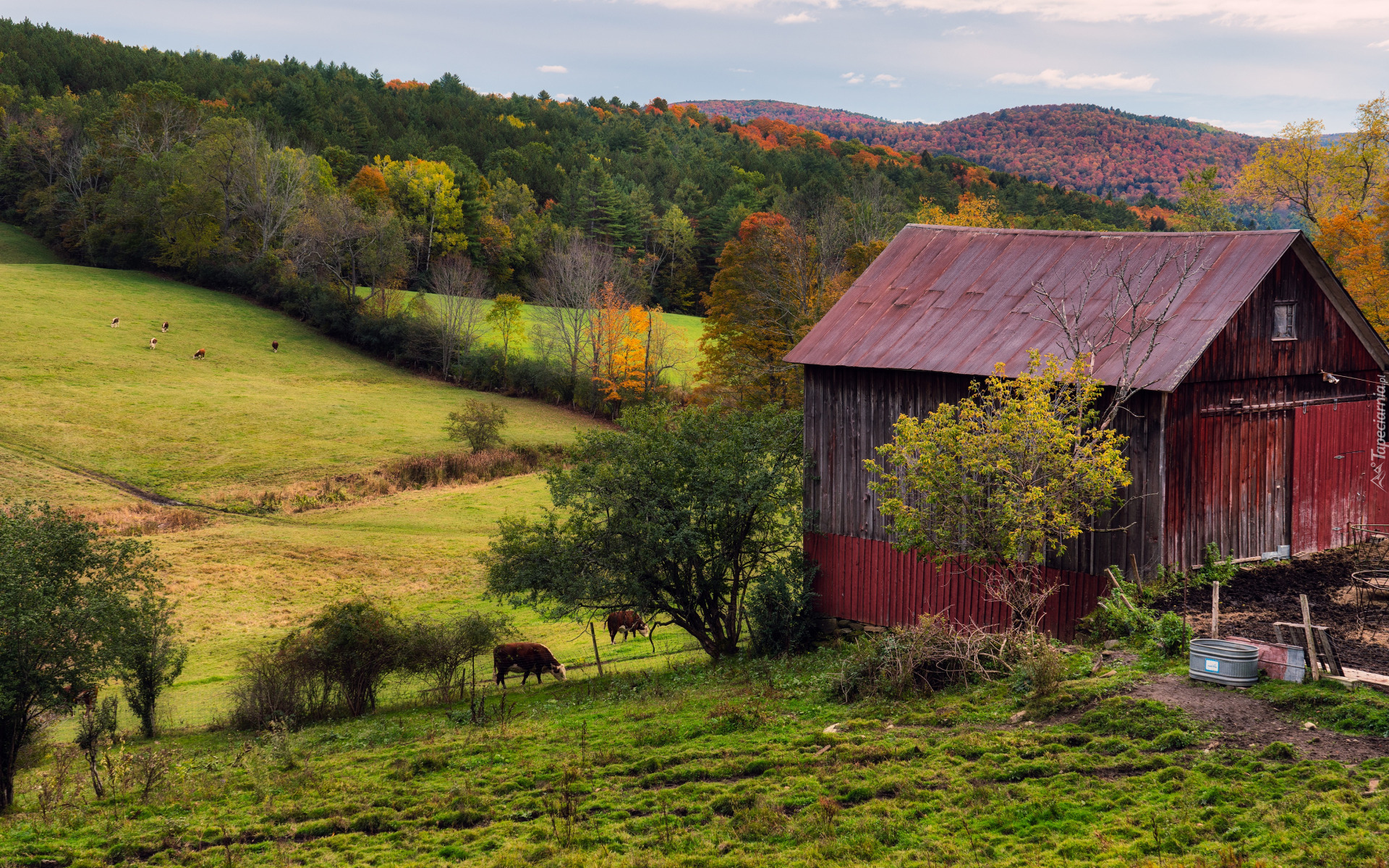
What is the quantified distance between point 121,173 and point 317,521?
224 ft

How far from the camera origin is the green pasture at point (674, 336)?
258 ft

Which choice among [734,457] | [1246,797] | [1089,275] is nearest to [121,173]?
[734,457]

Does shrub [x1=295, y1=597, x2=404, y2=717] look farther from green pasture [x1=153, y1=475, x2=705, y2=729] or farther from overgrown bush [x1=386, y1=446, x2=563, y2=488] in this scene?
overgrown bush [x1=386, y1=446, x2=563, y2=488]

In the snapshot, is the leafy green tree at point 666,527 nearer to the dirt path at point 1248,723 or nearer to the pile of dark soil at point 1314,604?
the pile of dark soil at point 1314,604

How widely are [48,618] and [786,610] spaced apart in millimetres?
15062

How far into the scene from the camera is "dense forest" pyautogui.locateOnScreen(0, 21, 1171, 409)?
251 feet

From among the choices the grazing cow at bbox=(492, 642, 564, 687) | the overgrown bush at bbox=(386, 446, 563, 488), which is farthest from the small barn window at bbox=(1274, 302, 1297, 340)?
the overgrown bush at bbox=(386, 446, 563, 488)

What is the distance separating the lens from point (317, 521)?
1741 inches

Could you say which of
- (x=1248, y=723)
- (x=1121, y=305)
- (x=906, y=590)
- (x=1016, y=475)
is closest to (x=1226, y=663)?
(x=1248, y=723)

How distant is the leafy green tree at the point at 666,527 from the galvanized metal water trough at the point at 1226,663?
11.5m

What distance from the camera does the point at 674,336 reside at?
85.7 m

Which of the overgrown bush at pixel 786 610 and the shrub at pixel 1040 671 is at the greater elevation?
the shrub at pixel 1040 671

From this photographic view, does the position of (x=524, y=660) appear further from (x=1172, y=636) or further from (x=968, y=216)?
(x=968, y=216)

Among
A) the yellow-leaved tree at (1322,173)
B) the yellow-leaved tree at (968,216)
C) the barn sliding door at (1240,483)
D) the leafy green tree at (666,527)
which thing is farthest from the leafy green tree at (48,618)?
the yellow-leaved tree at (968,216)
